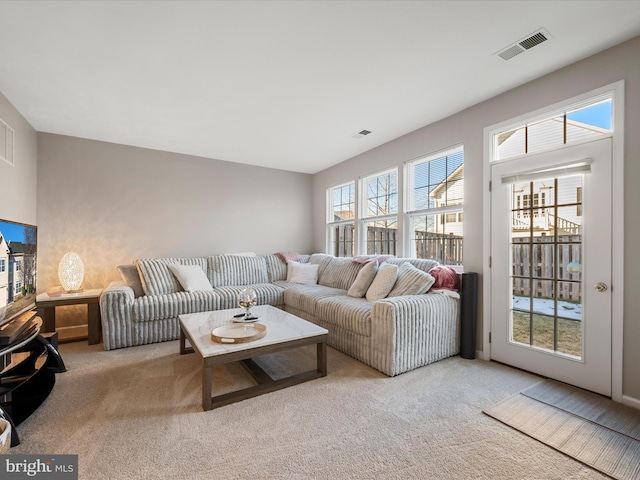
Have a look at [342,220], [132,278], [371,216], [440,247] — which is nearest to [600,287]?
[440,247]

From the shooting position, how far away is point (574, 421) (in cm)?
189

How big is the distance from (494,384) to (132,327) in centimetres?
353

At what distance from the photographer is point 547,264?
2541 mm

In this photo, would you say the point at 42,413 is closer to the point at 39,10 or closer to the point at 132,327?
the point at 132,327

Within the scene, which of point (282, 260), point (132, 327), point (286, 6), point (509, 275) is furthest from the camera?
point (282, 260)

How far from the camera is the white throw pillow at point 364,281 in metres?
3.44

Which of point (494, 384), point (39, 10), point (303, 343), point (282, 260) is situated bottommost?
point (494, 384)

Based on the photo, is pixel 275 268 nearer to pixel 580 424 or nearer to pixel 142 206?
pixel 142 206

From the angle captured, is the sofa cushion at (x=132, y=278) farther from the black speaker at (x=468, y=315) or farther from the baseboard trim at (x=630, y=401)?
the baseboard trim at (x=630, y=401)

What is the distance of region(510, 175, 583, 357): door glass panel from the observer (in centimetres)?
238

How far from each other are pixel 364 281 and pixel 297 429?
1.90 m

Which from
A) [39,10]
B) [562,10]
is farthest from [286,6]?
[562,10]

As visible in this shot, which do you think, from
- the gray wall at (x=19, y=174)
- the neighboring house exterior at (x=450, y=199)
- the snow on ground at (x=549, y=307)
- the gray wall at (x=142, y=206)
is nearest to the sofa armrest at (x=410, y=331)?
the snow on ground at (x=549, y=307)

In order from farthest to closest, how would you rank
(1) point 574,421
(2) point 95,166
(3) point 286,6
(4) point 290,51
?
(2) point 95,166, (4) point 290,51, (1) point 574,421, (3) point 286,6
